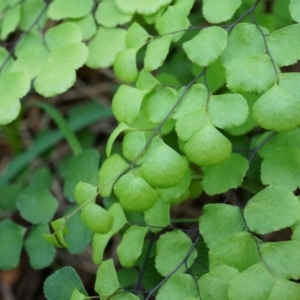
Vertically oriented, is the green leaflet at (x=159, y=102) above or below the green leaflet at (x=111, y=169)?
above

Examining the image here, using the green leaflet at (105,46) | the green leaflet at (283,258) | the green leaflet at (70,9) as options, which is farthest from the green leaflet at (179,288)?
the green leaflet at (70,9)

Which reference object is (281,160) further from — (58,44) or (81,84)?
(81,84)

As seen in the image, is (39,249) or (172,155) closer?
(172,155)

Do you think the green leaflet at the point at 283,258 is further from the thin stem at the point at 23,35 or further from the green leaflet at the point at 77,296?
the thin stem at the point at 23,35

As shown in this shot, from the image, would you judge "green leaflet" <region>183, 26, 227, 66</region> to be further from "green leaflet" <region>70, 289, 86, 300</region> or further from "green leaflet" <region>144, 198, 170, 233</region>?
"green leaflet" <region>70, 289, 86, 300</region>

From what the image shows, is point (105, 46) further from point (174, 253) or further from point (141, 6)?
point (174, 253)

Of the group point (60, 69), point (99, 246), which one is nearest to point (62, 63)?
point (60, 69)

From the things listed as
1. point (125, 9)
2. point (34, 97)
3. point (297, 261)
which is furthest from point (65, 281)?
point (34, 97)
